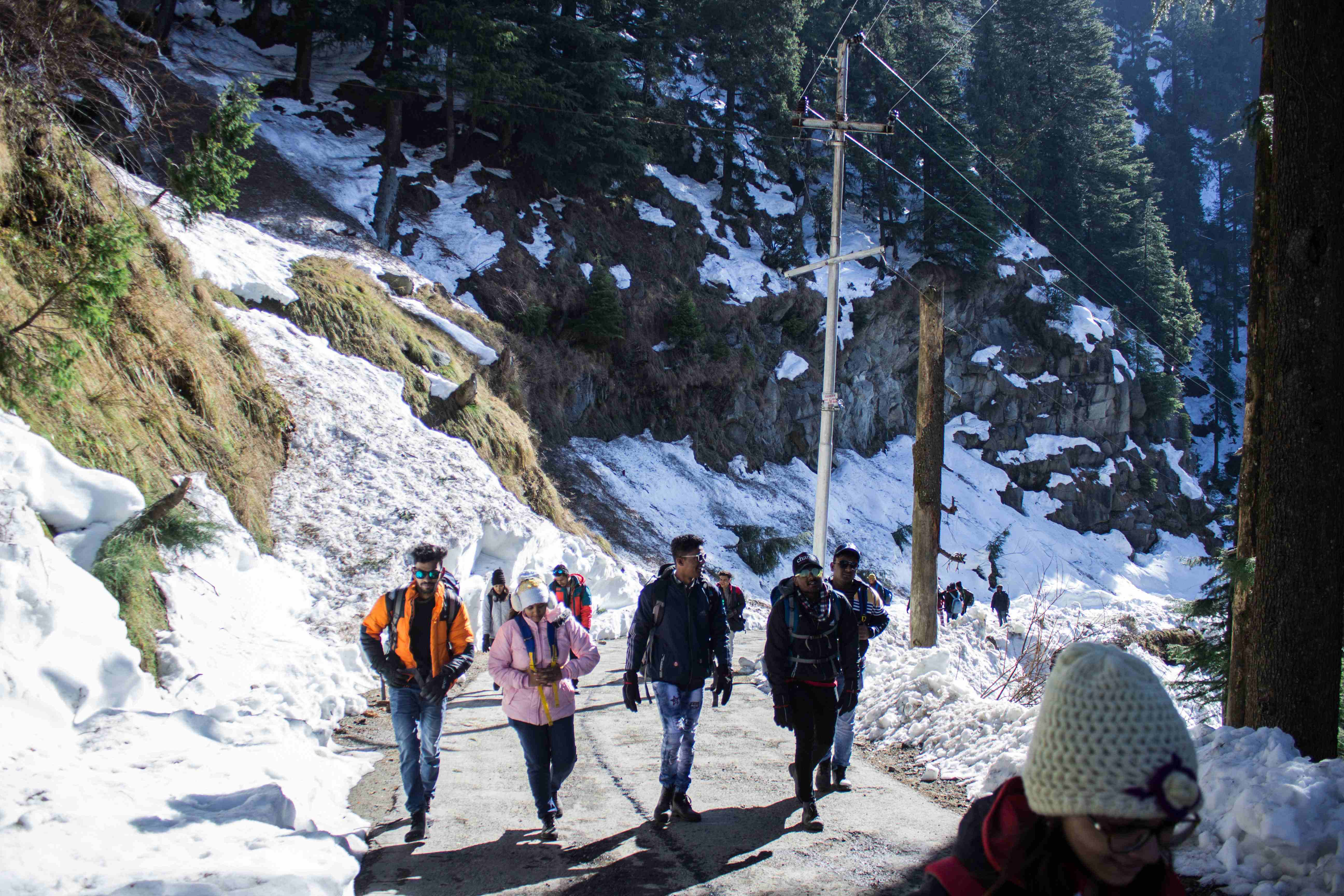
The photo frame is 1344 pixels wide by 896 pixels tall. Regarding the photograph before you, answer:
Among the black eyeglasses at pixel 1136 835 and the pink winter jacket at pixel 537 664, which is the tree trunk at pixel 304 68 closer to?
the pink winter jacket at pixel 537 664

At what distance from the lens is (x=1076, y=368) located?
45.6m

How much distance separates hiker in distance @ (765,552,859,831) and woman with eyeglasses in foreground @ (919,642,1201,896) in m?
3.89

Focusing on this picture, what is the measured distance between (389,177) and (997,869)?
31412mm

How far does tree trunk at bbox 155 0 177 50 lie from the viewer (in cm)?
2982

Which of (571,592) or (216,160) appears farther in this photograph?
(216,160)

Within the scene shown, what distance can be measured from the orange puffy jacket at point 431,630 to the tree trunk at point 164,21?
32429 mm

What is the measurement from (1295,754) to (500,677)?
4.50 metres

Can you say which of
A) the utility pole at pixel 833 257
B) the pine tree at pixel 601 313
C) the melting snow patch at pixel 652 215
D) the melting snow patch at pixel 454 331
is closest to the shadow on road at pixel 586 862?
the utility pole at pixel 833 257

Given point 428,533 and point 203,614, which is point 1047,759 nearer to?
point 203,614

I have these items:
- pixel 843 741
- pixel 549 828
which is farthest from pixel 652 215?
pixel 549 828

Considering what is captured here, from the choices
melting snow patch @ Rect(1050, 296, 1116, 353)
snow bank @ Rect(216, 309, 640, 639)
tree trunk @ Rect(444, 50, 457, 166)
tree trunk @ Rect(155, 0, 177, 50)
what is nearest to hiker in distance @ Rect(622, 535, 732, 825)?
snow bank @ Rect(216, 309, 640, 639)

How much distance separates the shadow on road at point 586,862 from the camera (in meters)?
4.46

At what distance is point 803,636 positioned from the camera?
5629 mm

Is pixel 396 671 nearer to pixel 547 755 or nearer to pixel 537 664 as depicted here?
pixel 537 664
